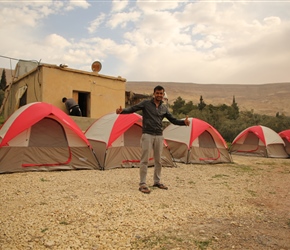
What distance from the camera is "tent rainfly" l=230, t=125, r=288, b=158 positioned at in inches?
533

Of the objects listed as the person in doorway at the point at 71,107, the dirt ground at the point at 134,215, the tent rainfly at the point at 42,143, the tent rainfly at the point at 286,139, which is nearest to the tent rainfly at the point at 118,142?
the tent rainfly at the point at 42,143

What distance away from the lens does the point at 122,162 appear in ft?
25.4

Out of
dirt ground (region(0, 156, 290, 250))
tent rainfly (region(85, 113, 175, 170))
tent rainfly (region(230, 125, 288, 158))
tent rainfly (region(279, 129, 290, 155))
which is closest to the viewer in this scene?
dirt ground (region(0, 156, 290, 250))

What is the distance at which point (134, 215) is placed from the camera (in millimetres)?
3564

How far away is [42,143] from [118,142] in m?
2.11

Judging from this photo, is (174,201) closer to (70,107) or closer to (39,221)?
(39,221)

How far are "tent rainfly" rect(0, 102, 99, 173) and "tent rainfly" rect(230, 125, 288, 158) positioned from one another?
9.67 metres

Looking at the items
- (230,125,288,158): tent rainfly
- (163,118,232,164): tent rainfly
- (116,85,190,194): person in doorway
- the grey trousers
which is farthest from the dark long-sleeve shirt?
(230,125,288,158): tent rainfly

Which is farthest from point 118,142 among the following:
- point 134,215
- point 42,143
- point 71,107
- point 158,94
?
point 71,107

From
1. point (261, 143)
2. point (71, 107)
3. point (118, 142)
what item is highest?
point (71, 107)

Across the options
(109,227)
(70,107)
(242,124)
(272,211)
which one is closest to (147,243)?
(109,227)

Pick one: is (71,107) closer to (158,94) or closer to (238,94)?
(158,94)

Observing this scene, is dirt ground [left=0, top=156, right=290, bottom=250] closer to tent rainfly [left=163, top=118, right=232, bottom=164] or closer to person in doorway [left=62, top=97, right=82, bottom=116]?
tent rainfly [left=163, top=118, right=232, bottom=164]

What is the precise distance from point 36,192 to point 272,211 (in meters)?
3.92
